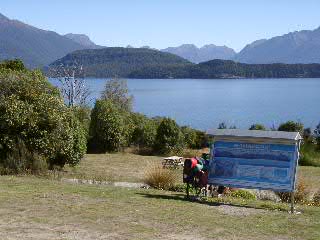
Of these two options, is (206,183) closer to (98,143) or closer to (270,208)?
(270,208)

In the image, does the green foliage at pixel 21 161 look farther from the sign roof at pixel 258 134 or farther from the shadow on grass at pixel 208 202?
the sign roof at pixel 258 134

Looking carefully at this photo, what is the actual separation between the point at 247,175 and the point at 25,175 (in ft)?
18.9

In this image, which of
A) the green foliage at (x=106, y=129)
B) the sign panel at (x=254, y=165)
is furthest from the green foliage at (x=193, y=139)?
the sign panel at (x=254, y=165)

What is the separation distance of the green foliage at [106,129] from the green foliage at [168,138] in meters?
1.96

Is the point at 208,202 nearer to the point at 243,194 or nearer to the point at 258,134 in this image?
the point at 258,134

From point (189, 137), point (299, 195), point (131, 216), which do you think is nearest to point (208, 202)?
point (131, 216)

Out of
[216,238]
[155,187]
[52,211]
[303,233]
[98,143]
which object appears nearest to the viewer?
[216,238]

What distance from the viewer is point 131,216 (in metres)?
8.65

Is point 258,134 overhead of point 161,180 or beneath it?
overhead

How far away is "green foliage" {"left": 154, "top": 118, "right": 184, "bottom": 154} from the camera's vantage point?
2970 centimetres

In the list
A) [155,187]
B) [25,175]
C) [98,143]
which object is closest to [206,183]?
[155,187]

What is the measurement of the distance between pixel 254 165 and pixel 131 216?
9.66 ft

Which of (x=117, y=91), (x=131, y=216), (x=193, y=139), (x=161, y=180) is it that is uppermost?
(x=117, y=91)

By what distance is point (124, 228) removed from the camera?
7.82 metres
